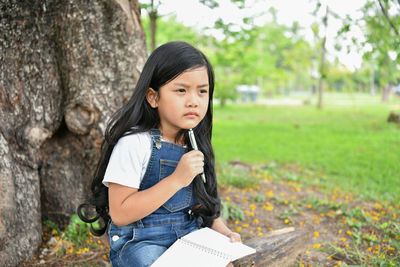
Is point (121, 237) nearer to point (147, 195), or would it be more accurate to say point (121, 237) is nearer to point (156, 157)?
point (147, 195)

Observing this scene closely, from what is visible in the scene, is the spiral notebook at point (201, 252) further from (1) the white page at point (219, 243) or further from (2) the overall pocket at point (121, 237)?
(2) the overall pocket at point (121, 237)

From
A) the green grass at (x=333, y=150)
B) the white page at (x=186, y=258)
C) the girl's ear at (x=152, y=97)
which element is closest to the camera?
the white page at (x=186, y=258)

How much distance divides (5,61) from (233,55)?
10247 mm

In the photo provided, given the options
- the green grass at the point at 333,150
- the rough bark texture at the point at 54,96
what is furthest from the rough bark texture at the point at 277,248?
the green grass at the point at 333,150

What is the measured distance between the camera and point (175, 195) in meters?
1.78

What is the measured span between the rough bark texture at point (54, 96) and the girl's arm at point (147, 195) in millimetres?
1053

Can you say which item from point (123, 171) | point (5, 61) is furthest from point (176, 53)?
point (5, 61)

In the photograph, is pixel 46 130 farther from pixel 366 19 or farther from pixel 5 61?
pixel 366 19

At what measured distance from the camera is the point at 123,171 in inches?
61.3

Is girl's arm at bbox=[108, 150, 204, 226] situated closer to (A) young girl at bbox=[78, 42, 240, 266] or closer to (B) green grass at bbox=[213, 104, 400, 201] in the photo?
(A) young girl at bbox=[78, 42, 240, 266]

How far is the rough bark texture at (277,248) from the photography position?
190 cm

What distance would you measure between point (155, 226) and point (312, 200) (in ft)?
7.98

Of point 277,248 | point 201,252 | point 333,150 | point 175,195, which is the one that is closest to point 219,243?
point 201,252

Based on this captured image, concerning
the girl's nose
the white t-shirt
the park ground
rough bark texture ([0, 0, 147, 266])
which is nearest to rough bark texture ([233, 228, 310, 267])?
the park ground
